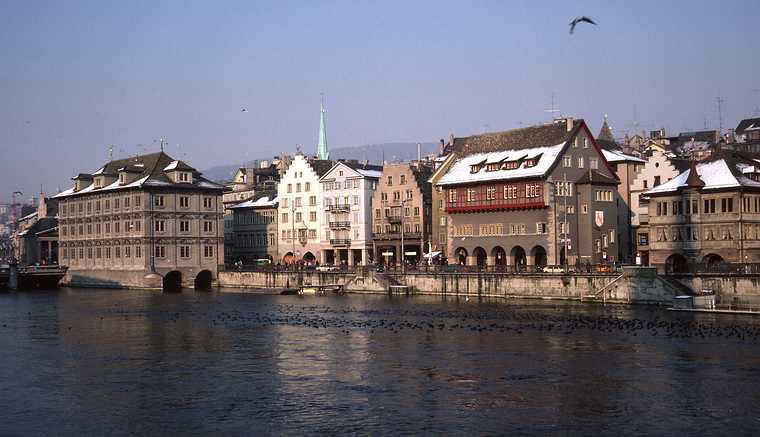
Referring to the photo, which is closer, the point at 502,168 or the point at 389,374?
the point at 389,374

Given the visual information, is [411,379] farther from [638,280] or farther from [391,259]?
[391,259]

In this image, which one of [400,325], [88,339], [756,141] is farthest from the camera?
[756,141]

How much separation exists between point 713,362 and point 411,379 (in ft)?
50.4

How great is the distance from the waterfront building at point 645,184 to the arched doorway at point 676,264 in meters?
12.0

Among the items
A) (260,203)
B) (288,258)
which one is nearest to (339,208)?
(288,258)

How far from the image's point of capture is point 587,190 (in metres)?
105

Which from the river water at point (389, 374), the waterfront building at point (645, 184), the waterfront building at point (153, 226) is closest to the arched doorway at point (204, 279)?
the waterfront building at point (153, 226)

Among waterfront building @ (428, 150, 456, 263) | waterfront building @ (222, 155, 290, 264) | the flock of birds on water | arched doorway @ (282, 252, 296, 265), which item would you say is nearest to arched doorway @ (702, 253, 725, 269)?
the flock of birds on water

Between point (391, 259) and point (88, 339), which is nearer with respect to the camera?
point (88, 339)

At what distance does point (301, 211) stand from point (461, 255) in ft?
121

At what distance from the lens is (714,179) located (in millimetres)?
93125

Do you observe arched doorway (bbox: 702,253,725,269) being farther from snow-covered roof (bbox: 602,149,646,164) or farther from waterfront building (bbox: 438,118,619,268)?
snow-covered roof (bbox: 602,149,646,164)

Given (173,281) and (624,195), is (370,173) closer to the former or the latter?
(173,281)

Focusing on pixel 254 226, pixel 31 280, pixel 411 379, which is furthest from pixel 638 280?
pixel 31 280
